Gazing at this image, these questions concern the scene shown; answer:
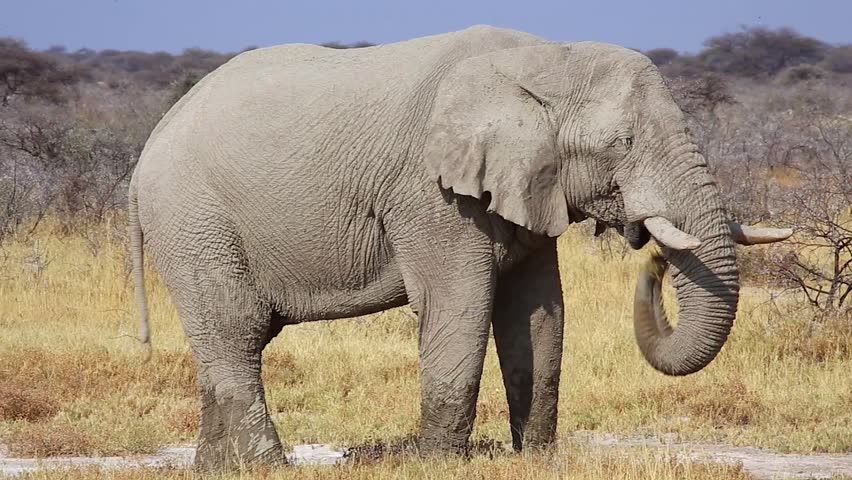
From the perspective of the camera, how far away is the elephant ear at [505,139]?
247 inches

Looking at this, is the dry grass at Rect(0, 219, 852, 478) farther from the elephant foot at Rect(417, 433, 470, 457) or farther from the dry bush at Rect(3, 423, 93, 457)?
the elephant foot at Rect(417, 433, 470, 457)

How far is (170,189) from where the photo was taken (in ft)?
22.6

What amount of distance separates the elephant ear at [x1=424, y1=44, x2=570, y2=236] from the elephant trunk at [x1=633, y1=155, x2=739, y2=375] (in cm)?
57

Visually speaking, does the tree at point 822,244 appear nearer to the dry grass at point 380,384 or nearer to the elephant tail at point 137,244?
the dry grass at point 380,384

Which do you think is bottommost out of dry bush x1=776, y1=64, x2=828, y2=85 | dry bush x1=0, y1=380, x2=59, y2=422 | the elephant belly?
dry bush x1=0, y1=380, x2=59, y2=422

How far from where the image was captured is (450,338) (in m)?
6.50

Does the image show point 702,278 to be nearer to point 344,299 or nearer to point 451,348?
point 451,348

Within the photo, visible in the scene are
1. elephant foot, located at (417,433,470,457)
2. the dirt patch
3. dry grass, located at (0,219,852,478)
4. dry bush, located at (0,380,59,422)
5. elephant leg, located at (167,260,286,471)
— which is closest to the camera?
elephant foot, located at (417,433,470,457)

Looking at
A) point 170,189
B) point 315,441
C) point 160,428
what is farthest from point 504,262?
point 160,428

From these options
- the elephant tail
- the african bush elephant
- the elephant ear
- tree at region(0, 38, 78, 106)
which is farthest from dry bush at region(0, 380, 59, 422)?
tree at region(0, 38, 78, 106)

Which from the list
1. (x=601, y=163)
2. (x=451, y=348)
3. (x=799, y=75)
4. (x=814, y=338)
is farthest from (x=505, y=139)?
(x=799, y=75)

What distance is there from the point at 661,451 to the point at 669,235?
5.15 feet

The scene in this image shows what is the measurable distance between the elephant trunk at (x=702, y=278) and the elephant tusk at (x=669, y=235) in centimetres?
9

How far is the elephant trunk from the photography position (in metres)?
6.04
